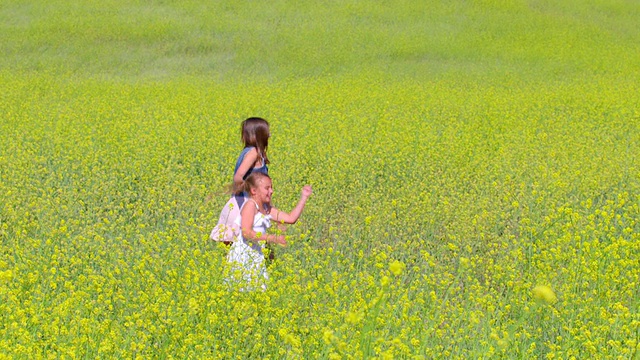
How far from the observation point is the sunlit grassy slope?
11.9ft

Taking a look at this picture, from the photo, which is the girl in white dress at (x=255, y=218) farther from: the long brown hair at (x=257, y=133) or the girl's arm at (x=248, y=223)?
the long brown hair at (x=257, y=133)

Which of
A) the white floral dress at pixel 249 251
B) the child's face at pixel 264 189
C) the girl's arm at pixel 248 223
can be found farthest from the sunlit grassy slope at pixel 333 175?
the child's face at pixel 264 189

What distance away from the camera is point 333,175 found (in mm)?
7512

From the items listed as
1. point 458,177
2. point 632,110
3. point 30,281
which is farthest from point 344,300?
point 632,110

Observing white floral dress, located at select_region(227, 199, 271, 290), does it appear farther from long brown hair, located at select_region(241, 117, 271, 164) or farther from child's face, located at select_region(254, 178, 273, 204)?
long brown hair, located at select_region(241, 117, 271, 164)

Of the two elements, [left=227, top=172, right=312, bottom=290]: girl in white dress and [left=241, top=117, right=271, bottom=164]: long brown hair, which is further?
[left=241, top=117, right=271, bottom=164]: long brown hair

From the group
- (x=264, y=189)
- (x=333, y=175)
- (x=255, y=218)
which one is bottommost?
(x=333, y=175)

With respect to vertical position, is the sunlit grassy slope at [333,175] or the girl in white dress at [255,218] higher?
the girl in white dress at [255,218]

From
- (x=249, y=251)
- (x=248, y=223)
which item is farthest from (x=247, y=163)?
(x=249, y=251)

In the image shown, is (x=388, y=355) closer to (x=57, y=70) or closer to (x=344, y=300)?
(x=344, y=300)

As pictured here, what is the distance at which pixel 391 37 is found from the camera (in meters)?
19.9

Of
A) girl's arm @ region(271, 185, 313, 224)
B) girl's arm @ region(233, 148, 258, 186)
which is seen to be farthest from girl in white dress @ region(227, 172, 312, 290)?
girl's arm @ region(233, 148, 258, 186)

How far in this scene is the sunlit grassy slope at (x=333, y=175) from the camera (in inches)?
143

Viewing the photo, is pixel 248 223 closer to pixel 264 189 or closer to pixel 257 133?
pixel 264 189
